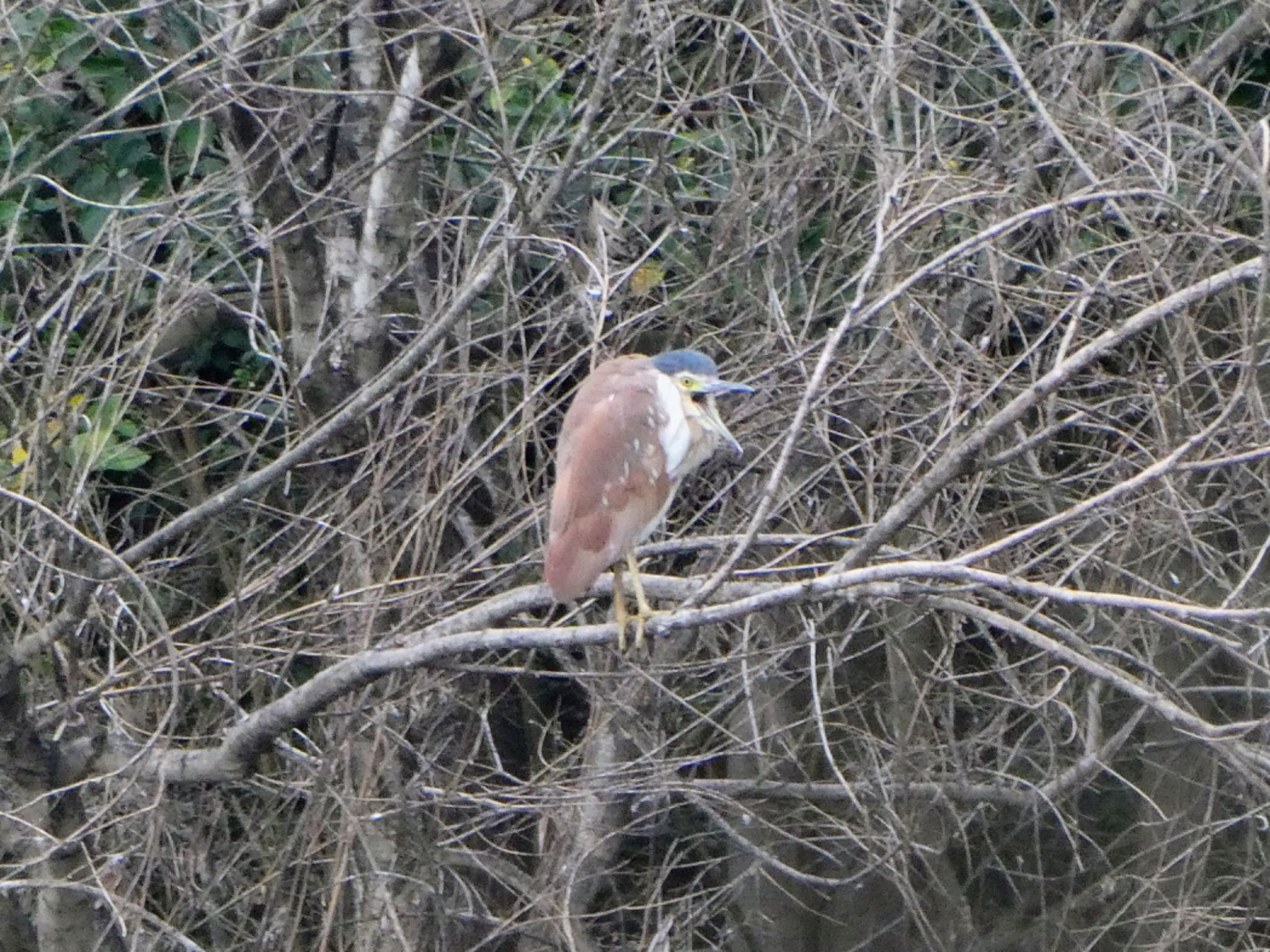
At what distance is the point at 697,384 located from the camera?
3967 mm

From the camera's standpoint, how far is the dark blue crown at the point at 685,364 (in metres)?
3.95

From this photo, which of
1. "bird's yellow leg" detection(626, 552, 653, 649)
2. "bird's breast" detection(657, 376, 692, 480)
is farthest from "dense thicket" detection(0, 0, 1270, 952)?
"bird's breast" detection(657, 376, 692, 480)

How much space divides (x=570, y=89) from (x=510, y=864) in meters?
2.59

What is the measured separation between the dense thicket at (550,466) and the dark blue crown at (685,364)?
191mm

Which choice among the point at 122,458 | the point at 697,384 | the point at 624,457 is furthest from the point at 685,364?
the point at 122,458

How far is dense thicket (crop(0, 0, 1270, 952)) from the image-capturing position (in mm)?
4086

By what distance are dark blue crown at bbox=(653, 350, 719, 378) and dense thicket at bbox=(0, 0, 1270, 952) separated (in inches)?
7.5

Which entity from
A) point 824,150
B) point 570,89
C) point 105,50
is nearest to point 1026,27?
point 824,150

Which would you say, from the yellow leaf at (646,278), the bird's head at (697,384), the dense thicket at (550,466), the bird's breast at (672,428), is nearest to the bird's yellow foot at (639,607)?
the dense thicket at (550,466)

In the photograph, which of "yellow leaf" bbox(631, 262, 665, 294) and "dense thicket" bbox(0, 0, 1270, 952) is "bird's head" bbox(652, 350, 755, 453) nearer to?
"dense thicket" bbox(0, 0, 1270, 952)

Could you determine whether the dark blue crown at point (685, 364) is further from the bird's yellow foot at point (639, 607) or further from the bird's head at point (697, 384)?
the bird's yellow foot at point (639, 607)

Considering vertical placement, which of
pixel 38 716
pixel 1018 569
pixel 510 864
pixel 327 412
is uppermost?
pixel 1018 569

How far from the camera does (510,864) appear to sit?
16.6 feet

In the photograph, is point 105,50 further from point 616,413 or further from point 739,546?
point 739,546
